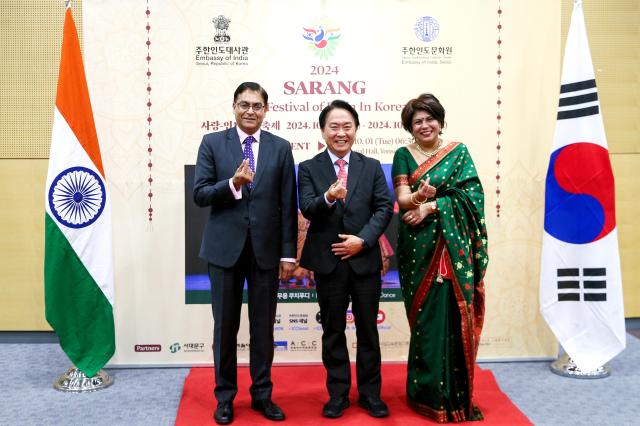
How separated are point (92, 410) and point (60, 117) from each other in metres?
1.67

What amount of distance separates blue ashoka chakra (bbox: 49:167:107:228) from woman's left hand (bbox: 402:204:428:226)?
1824mm

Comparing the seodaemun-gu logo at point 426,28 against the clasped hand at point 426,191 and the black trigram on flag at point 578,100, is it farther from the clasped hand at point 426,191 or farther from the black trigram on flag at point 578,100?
the clasped hand at point 426,191

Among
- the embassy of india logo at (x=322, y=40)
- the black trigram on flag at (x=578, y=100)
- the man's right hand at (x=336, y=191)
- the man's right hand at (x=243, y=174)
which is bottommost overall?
the man's right hand at (x=336, y=191)

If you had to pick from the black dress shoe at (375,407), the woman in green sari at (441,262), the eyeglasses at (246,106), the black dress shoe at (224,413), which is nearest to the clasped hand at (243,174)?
the eyeglasses at (246,106)

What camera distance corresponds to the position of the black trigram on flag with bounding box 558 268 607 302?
147 inches

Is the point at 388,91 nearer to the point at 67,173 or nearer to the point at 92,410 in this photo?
the point at 67,173

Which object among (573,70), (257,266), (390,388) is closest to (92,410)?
(257,266)

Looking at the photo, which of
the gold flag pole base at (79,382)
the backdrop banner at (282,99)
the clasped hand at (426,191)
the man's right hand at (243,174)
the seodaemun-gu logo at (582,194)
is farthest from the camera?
the backdrop banner at (282,99)

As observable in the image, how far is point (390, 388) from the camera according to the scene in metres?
3.49

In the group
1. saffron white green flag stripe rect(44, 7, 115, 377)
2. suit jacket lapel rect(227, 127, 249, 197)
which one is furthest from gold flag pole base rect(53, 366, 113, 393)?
suit jacket lapel rect(227, 127, 249, 197)

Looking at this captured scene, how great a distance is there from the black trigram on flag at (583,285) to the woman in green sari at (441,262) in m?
0.99

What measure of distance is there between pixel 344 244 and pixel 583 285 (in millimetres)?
1775

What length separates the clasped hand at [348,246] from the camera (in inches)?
114

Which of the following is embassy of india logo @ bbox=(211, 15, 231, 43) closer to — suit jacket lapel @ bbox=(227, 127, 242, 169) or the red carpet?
suit jacket lapel @ bbox=(227, 127, 242, 169)
